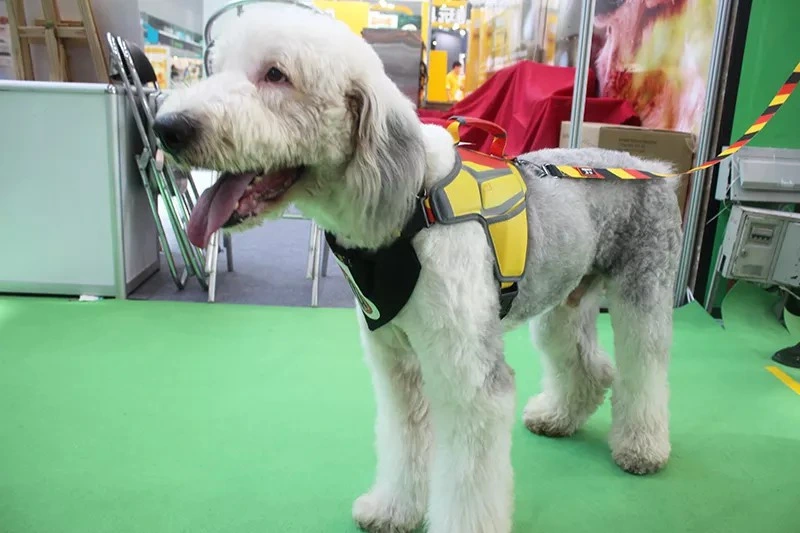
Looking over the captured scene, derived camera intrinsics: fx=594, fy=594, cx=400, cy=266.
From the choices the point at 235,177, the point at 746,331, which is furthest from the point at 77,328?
the point at 746,331

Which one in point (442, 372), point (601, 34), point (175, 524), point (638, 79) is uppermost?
point (601, 34)

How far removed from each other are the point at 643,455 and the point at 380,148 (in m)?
1.39

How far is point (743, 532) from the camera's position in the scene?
5.36 ft

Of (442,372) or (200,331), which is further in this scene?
(200,331)

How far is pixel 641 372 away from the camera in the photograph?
186cm

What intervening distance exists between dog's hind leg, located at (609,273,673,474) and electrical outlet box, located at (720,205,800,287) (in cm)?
132

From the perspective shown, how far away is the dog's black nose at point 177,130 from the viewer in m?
0.99

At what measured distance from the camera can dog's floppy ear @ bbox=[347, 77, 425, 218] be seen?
1096 millimetres

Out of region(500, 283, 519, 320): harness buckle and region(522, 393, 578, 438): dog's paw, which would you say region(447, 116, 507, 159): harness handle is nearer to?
A: region(500, 283, 519, 320): harness buckle

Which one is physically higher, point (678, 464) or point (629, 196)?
point (629, 196)

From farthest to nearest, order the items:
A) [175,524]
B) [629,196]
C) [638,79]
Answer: [638,79], [629,196], [175,524]

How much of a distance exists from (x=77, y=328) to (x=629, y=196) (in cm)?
260

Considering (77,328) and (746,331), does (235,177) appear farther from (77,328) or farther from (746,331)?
(746,331)

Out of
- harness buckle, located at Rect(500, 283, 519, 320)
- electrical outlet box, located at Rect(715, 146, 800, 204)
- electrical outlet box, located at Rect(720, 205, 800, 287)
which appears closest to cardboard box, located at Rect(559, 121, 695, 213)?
electrical outlet box, located at Rect(715, 146, 800, 204)
